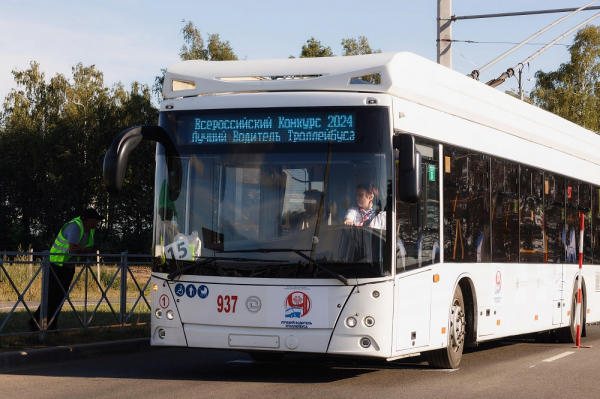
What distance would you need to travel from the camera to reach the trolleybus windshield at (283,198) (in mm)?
10055

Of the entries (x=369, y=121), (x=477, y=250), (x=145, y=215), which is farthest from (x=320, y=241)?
(x=145, y=215)

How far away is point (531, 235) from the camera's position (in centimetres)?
1491

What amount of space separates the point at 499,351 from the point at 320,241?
6407mm

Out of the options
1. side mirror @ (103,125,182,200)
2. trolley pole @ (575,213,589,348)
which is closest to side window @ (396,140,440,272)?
side mirror @ (103,125,182,200)

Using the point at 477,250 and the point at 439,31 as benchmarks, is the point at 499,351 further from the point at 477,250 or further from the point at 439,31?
→ the point at 439,31

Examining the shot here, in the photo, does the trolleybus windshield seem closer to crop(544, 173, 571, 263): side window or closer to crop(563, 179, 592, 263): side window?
crop(544, 173, 571, 263): side window

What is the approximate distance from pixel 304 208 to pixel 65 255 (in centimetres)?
523

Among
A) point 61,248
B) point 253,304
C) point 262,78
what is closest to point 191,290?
point 253,304

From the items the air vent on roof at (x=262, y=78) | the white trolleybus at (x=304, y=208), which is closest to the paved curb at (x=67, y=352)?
the white trolleybus at (x=304, y=208)

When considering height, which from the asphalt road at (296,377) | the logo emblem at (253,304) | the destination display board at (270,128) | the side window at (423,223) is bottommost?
the asphalt road at (296,377)

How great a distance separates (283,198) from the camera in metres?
10.2

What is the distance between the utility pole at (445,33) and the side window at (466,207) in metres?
7.92

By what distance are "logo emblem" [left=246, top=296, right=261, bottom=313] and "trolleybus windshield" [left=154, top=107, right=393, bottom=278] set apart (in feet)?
0.82

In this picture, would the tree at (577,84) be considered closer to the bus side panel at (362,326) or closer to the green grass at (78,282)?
the green grass at (78,282)
